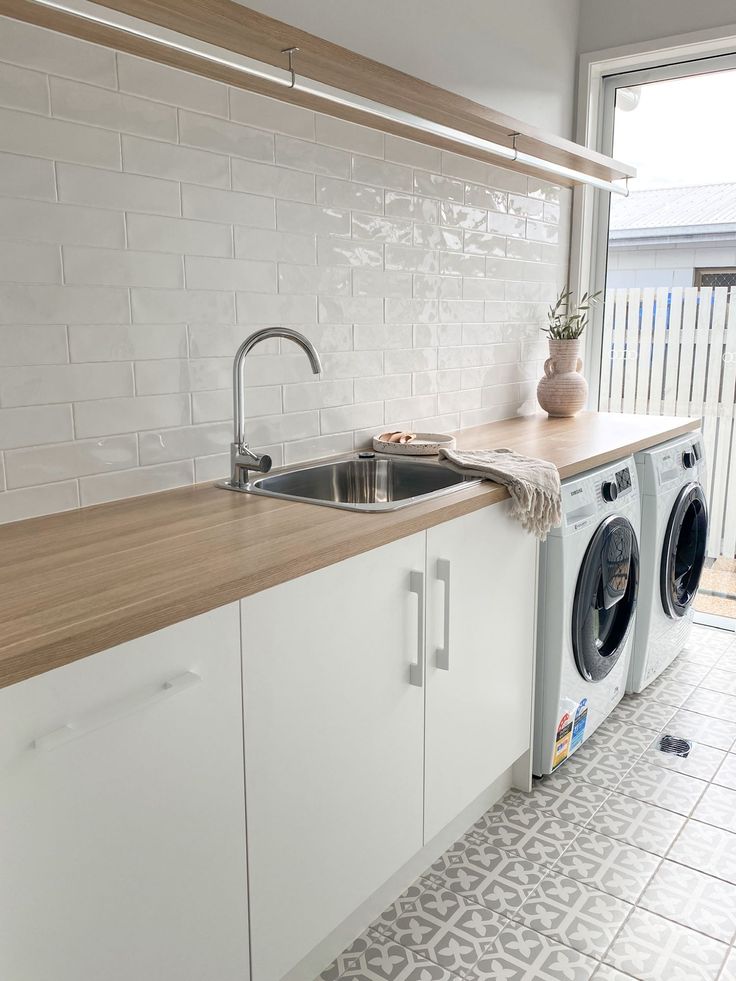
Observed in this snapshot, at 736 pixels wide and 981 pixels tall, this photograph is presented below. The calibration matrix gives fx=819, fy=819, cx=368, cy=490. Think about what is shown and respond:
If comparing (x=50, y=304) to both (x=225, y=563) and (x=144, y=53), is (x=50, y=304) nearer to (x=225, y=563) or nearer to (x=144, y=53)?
(x=144, y=53)

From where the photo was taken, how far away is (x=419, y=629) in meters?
1.75

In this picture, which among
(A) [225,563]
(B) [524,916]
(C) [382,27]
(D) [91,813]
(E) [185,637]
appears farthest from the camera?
(C) [382,27]

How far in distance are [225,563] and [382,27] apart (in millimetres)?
1816

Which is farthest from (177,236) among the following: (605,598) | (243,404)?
(605,598)

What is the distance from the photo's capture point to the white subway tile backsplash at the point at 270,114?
1974 mm

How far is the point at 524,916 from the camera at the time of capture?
1881 mm

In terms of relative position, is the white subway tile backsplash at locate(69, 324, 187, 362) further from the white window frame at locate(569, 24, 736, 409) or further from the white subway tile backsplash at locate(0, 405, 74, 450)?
the white window frame at locate(569, 24, 736, 409)

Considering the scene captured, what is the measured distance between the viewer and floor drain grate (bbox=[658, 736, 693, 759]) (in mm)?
2578

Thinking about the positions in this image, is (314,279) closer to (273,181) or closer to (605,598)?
(273,181)

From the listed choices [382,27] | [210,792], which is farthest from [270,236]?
[210,792]

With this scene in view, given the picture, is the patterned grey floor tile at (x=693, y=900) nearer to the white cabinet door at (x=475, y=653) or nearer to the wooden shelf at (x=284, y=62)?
the white cabinet door at (x=475, y=653)

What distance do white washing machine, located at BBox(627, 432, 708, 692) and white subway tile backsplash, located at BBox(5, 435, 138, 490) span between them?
68.0 inches

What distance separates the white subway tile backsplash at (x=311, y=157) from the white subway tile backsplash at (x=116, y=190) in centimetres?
38

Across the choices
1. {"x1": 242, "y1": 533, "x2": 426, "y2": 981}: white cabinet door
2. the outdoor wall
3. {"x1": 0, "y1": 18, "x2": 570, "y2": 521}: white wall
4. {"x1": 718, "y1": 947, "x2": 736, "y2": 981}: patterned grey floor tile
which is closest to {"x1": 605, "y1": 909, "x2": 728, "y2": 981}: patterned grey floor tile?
{"x1": 718, "y1": 947, "x2": 736, "y2": 981}: patterned grey floor tile
